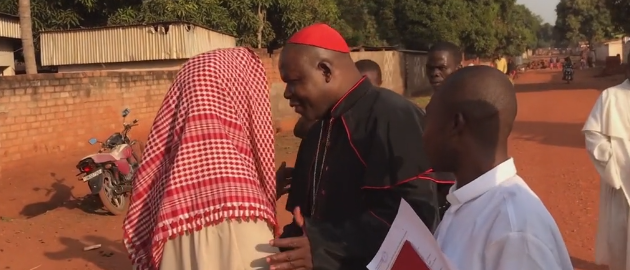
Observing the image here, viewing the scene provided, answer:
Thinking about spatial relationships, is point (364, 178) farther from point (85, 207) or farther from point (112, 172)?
point (85, 207)

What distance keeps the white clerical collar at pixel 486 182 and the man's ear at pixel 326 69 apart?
2.56 feet

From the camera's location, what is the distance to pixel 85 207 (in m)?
8.73

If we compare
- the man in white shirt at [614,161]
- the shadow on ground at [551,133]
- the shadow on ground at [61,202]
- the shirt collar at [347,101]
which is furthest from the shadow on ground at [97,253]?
the shadow on ground at [551,133]

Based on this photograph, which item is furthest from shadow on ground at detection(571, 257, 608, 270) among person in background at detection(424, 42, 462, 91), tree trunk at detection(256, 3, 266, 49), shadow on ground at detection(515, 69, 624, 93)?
shadow on ground at detection(515, 69, 624, 93)

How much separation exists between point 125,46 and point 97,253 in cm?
940

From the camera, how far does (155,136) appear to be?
2734 mm

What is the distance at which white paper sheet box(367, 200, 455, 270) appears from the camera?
66.1 inches

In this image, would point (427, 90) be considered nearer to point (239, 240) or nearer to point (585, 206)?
point (585, 206)

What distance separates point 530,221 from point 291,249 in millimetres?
869

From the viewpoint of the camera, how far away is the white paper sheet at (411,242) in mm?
1680

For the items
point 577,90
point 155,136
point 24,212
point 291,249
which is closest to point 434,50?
point 155,136

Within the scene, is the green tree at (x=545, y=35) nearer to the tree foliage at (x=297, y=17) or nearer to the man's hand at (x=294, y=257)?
the tree foliage at (x=297, y=17)

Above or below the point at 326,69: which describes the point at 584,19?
above

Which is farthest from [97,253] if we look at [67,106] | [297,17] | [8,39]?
[297,17]
